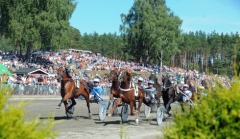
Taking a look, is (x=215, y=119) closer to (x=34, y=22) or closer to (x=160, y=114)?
(x=160, y=114)

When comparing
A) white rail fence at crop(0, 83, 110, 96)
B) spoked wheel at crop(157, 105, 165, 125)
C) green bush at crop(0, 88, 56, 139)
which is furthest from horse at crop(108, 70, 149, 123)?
white rail fence at crop(0, 83, 110, 96)

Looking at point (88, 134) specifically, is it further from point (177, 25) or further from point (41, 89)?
point (177, 25)

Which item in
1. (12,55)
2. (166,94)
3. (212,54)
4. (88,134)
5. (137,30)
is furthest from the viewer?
(212,54)

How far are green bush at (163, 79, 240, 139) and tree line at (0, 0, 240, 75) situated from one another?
33.1 inches

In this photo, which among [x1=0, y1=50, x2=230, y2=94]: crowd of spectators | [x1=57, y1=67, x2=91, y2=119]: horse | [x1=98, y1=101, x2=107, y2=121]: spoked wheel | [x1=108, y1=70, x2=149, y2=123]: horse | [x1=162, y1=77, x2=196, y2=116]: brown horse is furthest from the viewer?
[x1=0, y1=50, x2=230, y2=94]: crowd of spectators

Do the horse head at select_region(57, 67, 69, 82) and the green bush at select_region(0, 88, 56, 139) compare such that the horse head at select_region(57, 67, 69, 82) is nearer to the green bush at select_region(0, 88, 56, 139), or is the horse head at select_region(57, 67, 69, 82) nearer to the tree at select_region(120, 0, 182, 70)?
the green bush at select_region(0, 88, 56, 139)

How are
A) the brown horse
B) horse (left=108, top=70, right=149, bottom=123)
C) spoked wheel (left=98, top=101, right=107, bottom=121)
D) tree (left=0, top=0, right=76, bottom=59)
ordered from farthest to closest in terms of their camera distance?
tree (left=0, top=0, right=76, bottom=59), the brown horse, spoked wheel (left=98, top=101, right=107, bottom=121), horse (left=108, top=70, right=149, bottom=123)

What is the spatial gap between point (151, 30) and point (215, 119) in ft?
209

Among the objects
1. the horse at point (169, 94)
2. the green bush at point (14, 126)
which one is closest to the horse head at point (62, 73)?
the horse at point (169, 94)

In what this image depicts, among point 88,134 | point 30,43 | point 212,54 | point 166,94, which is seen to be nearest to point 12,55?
point 30,43

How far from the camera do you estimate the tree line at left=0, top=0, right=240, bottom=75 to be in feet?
143

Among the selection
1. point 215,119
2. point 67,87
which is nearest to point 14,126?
point 215,119

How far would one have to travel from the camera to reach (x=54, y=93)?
108 ft

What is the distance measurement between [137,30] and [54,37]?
2601 cm
